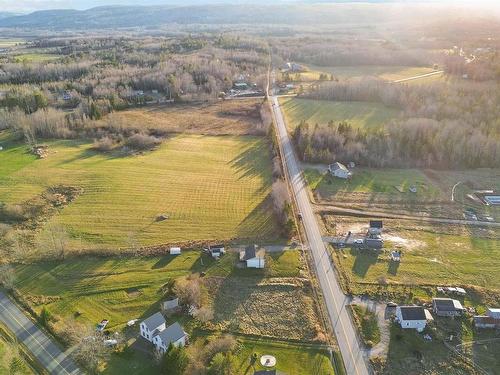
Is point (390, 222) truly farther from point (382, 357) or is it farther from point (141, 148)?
point (141, 148)

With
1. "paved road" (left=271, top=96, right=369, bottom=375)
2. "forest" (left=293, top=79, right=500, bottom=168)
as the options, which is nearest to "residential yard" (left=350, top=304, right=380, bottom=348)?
"paved road" (left=271, top=96, right=369, bottom=375)

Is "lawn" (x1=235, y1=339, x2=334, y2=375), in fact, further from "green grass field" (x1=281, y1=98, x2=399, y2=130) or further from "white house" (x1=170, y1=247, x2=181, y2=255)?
"green grass field" (x1=281, y1=98, x2=399, y2=130)

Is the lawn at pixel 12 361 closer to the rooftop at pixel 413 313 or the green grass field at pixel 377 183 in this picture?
the rooftop at pixel 413 313

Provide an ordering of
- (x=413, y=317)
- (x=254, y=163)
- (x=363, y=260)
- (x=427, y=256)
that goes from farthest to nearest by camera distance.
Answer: (x=254, y=163) → (x=427, y=256) → (x=363, y=260) → (x=413, y=317)

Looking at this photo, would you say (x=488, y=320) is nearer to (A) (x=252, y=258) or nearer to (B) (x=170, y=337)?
(A) (x=252, y=258)

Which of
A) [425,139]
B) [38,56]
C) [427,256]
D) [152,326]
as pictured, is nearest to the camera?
[152,326]

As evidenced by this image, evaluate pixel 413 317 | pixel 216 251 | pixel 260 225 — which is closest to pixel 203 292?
pixel 216 251
